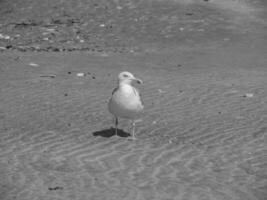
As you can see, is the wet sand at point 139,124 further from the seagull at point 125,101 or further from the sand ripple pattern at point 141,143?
the seagull at point 125,101

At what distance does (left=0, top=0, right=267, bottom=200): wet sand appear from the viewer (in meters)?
8.35

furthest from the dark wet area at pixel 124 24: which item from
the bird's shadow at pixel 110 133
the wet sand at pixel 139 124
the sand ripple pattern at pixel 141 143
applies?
the bird's shadow at pixel 110 133

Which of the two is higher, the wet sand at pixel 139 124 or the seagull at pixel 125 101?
the seagull at pixel 125 101

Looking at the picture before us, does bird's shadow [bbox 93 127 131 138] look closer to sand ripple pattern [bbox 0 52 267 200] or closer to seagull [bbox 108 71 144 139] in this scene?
sand ripple pattern [bbox 0 52 267 200]

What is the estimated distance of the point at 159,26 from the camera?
23.8m

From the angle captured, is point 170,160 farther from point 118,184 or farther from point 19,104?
point 19,104

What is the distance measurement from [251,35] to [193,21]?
2336mm

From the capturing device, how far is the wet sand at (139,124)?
8.35 m

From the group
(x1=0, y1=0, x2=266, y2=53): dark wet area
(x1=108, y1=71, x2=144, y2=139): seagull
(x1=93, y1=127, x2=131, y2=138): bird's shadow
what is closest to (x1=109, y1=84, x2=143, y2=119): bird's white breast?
(x1=108, y1=71, x2=144, y2=139): seagull

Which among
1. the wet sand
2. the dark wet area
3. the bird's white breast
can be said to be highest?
the bird's white breast

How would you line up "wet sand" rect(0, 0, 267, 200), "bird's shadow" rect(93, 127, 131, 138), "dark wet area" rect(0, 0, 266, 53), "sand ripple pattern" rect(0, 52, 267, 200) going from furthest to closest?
"dark wet area" rect(0, 0, 266, 53), "bird's shadow" rect(93, 127, 131, 138), "wet sand" rect(0, 0, 267, 200), "sand ripple pattern" rect(0, 52, 267, 200)

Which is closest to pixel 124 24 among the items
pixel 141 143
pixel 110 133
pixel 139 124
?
pixel 139 124

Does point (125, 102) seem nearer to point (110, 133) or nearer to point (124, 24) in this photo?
point (110, 133)

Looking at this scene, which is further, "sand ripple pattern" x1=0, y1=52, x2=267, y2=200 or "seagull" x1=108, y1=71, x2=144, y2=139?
"seagull" x1=108, y1=71, x2=144, y2=139
